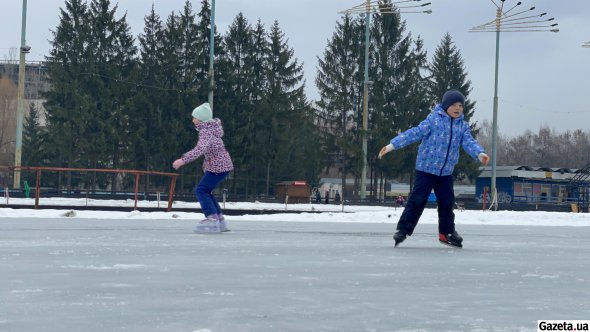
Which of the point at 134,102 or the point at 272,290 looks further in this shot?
the point at 134,102

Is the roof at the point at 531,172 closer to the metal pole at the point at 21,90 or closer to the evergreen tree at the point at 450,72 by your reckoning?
the evergreen tree at the point at 450,72

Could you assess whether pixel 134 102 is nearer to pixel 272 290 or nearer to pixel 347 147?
pixel 347 147

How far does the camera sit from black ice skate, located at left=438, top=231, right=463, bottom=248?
7930 millimetres

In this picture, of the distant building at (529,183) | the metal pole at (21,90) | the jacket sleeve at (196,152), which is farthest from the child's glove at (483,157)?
the distant building at (529,183)

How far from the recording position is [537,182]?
62.6m

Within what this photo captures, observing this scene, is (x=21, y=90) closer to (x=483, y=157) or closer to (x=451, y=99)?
(x=451, y=99)

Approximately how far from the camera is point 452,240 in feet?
26.2

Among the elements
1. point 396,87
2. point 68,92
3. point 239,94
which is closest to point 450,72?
point 396,87

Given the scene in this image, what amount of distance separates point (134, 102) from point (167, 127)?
7.73 ft

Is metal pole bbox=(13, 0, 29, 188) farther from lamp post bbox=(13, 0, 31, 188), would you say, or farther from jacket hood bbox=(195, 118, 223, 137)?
jacket hood bbox=(195, 118, 223, 137)

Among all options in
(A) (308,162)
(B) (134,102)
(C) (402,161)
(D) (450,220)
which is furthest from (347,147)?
(D) (450,220)

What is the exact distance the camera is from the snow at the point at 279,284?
3777 mm

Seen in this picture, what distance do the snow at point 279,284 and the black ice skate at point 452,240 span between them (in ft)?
0.60

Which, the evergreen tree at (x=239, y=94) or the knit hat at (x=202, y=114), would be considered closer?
the knit hat at (x=202, y=114)
